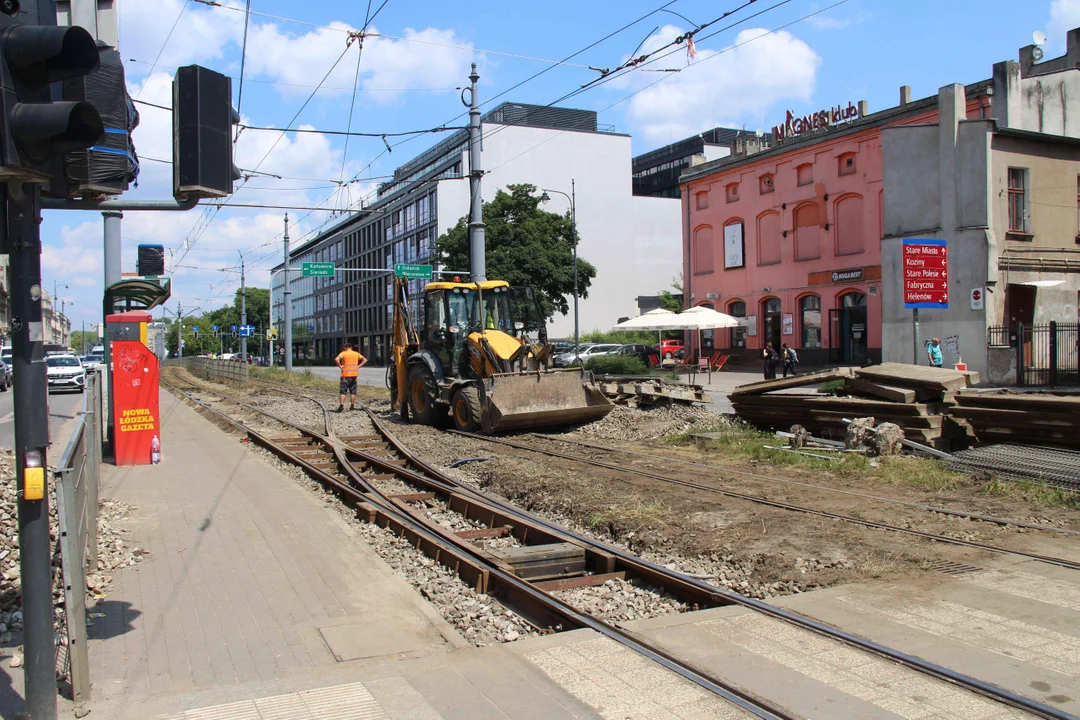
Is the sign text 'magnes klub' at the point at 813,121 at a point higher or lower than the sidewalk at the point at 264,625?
higher

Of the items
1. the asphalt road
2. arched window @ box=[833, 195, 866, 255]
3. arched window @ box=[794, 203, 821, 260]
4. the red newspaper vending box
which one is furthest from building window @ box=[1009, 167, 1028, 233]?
the asphalt road

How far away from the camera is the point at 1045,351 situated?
2538 cm

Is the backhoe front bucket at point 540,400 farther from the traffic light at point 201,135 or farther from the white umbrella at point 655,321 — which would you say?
the white umbrella at point 655,321

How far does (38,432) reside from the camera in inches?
156

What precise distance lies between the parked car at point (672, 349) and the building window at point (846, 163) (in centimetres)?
1166

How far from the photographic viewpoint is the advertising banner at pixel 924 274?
17984mm

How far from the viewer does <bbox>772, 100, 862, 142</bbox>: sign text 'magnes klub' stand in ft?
119

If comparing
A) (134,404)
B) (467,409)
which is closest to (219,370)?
(467,409)

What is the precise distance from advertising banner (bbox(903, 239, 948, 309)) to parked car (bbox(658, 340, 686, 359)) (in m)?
24.4

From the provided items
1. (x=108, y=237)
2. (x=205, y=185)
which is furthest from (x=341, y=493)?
(x=108, y=237)

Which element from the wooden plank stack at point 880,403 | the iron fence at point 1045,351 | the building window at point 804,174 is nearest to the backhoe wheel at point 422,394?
the wooden plank stack at point 880,403

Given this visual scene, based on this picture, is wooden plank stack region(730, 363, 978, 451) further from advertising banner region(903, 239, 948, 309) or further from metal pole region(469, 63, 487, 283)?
metal pole region(469, 63, 487, 283)

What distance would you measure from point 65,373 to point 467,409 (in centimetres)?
2486

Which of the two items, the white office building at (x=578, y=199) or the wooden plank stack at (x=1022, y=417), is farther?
the white office building at (x=578, y=199)
